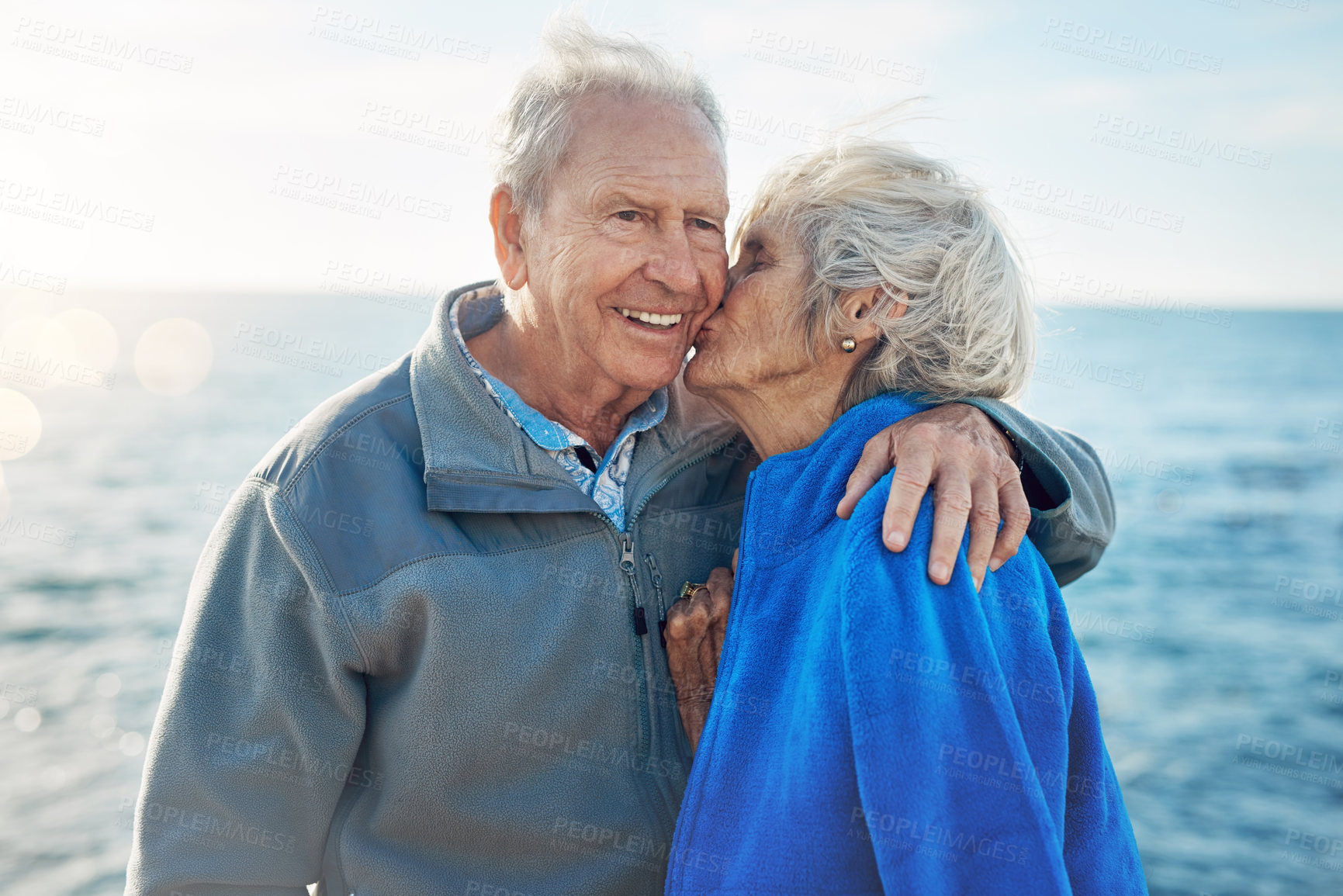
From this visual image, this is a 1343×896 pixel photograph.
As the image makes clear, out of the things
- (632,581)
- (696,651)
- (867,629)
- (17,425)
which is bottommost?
(17,425)

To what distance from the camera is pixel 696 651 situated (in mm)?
2121

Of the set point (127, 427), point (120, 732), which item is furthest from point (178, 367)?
point (120, 732)

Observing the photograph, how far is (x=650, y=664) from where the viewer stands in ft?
6.96

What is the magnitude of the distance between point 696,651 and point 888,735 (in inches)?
25.5

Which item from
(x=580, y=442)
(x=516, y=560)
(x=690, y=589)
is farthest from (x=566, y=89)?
(x=690, y=589)

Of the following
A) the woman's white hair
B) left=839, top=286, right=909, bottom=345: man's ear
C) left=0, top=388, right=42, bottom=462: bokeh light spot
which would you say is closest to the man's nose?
the woman's white hair

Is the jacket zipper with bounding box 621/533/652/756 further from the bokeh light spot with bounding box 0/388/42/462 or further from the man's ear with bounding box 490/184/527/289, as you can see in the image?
the bokeh light spot with bounding box 0/388/42/462

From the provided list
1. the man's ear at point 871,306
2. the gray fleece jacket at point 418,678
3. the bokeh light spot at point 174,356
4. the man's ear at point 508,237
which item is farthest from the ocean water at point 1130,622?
the bokeh light spot at point 174,356

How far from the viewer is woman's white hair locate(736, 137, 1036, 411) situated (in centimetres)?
214

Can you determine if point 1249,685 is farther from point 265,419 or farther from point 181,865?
point 265,419

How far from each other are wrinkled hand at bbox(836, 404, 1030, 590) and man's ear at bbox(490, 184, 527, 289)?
982 millimetres

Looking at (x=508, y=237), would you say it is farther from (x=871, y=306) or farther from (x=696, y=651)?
(x=696, y=651)

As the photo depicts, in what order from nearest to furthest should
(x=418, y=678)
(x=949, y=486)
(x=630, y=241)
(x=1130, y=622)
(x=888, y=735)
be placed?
(x=888, y=735)
(x=949, y=486)
(x=418, y=678)
(x=630, y=241)
(x=1130, y=622)

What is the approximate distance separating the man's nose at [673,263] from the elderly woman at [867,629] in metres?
0.12
